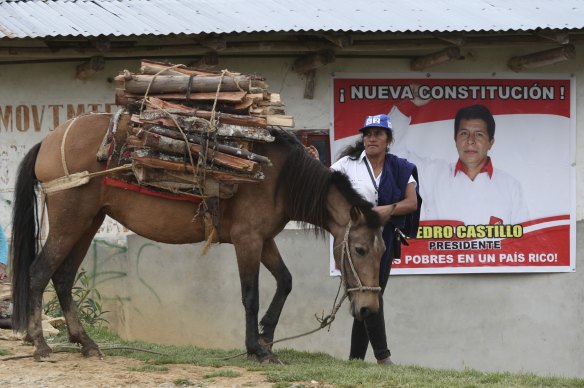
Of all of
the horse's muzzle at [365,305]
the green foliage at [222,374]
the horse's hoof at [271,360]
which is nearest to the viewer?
the green foliage at [222,374]

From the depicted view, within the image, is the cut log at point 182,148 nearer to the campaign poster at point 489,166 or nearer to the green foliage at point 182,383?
the green foliage at point 182,383

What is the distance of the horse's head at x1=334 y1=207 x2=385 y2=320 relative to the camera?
719 cm

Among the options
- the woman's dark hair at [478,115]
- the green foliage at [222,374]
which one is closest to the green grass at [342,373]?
the green foliage at [222,374]

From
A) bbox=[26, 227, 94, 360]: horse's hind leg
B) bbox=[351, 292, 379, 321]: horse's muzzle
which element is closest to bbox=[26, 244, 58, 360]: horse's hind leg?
bbox=[26, 227, 94, 360]: horse's hind leg

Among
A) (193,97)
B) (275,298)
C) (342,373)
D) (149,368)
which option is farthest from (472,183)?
(149,368)

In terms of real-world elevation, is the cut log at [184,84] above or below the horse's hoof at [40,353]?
above

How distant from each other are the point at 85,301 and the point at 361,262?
13.1 feet

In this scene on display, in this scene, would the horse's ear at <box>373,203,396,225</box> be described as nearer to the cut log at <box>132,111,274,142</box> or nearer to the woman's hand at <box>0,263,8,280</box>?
the cut log at <box>132,111,274,142</box>

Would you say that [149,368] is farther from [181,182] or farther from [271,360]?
[181,182]

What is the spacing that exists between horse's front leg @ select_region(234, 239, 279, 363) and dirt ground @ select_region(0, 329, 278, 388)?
0.37 m

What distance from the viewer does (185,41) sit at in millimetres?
10125

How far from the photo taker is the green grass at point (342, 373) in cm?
650

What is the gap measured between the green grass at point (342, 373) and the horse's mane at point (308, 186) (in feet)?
3.57

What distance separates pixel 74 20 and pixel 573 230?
5560 mm
